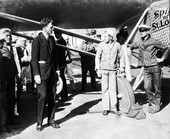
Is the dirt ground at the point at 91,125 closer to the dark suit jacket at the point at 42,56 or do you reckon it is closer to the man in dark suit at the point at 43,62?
the man in dark suit at the point at 43,62

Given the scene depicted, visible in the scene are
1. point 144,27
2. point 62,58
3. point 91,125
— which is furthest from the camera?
point 62,58

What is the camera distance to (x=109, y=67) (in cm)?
524

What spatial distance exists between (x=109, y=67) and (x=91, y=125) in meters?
1.39

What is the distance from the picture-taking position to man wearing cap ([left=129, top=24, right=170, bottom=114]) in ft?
17.1

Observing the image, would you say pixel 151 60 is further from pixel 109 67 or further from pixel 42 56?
pixel 42 56

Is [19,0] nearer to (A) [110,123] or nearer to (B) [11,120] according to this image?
(B) [11,120]

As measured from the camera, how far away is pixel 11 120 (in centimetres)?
492

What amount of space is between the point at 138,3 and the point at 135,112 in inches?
121

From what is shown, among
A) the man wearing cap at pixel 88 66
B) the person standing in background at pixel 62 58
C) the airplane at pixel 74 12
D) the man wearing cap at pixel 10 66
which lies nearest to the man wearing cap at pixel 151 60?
the airplane at pixel 74 12

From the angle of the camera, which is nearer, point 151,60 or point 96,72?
point 151,60

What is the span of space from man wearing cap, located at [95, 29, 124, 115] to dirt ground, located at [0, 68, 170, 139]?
330 mm

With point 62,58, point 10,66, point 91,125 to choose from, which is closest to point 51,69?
point 10,66

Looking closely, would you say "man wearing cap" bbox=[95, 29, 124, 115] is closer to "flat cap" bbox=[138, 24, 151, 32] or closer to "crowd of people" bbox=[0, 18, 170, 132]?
"crowd of people" bbox=[0, 18, 170, 132]

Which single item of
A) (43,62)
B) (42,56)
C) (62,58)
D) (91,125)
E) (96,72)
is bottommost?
(91,125)
